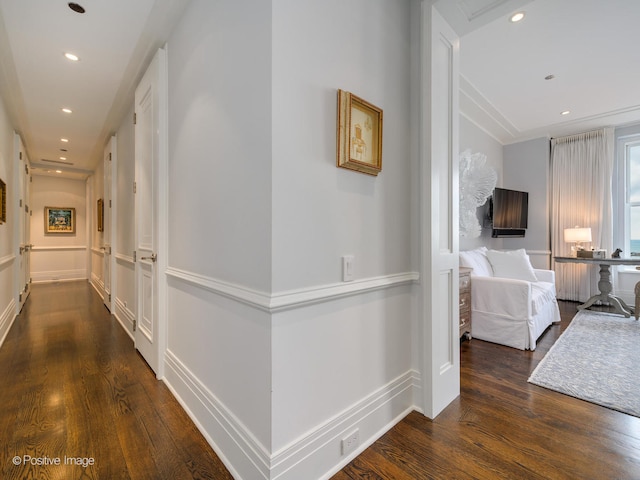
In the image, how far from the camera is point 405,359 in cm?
185

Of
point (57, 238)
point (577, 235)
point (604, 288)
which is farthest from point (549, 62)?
point (57, 238)

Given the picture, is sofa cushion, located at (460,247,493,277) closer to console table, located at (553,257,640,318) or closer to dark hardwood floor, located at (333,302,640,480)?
console table, located at (553,257,640,318)

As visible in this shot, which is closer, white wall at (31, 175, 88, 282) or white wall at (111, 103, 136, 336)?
white wall at (111, 103, 136, 336)

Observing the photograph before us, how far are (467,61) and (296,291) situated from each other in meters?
3.34

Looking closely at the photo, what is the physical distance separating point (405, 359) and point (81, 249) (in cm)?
862

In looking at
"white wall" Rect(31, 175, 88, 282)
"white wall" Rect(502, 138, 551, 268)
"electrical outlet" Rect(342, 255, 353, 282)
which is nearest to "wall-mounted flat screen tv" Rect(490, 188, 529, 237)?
"white wall" Rect(502, 138, 551, 268)

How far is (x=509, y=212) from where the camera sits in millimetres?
5004

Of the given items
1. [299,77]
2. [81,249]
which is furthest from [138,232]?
[81,249]

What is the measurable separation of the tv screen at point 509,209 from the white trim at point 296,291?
3.72 m

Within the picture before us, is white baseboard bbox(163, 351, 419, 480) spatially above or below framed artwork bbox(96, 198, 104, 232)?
below

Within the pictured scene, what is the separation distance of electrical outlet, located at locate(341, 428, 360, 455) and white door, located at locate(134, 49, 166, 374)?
159cm

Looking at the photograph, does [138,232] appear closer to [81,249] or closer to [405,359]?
[405,359]

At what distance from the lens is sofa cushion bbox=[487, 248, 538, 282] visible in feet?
12.8

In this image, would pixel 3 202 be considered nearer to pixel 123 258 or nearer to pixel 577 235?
pixel 123 258
